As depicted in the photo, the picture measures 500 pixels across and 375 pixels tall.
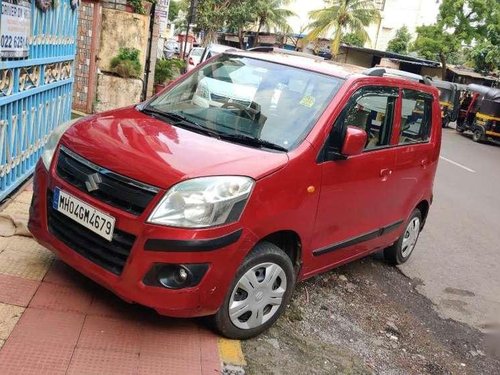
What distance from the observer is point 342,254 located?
436 centimetres

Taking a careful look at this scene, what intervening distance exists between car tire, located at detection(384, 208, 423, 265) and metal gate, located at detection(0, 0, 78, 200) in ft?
12.2

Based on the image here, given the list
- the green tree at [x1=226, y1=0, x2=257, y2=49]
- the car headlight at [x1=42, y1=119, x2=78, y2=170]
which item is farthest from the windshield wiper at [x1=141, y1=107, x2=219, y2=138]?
the green tree at [x1=226, y1=0, x2=257, y2=49]

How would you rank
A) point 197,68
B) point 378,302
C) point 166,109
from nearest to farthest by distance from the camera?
1. point 166,109
2. point 197,68
3. point 378,302

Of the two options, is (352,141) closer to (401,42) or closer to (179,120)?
(179,120)

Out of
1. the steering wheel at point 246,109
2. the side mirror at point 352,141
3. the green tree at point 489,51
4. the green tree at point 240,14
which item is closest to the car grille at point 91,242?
the steering wheel at point 246,109

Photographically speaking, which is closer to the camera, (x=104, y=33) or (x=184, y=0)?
(x=104, y=33)

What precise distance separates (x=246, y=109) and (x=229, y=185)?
0.99 metres

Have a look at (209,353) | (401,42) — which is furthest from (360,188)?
(401,42)

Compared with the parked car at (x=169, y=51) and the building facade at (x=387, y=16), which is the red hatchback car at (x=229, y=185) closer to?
the parked car at (x=169, y=51)

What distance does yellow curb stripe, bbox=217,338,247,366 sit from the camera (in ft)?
10.8

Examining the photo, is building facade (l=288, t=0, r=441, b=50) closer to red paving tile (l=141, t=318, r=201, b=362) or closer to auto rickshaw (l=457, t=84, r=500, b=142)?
auto rickshaw (l=457, t=84, r=500, b=142)

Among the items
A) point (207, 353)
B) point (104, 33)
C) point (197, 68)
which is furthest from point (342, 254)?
point (104, 33)

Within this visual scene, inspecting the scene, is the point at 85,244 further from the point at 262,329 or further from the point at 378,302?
the point at 378,302

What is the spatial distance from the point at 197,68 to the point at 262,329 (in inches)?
86.2
